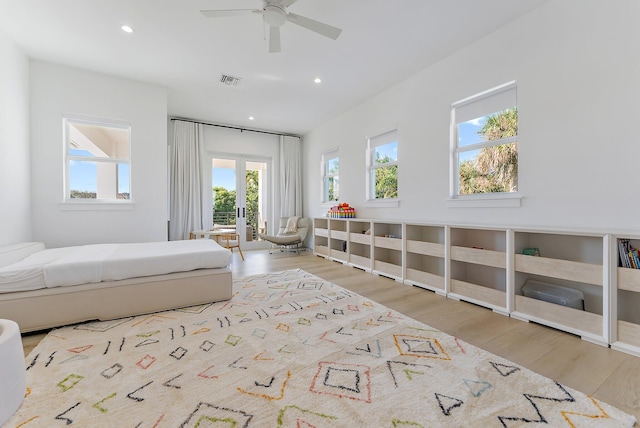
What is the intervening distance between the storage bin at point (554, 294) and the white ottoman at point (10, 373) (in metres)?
3.68

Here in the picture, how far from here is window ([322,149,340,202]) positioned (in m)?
5.88

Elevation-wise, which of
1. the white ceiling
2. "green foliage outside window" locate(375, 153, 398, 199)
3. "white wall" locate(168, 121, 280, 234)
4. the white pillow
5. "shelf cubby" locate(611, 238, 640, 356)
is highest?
the white ceiling

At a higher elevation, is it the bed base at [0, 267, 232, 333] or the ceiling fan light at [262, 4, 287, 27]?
the ceiling fan light at [262, 4, 287, 27]

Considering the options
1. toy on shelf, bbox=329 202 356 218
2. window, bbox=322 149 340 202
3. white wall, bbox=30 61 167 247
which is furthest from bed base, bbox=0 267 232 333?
window, bbox=322 149 340 202

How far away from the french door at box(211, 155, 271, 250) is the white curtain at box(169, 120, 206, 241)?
1.36 ft

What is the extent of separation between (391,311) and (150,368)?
6.43ft

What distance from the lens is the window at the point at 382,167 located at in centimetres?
434

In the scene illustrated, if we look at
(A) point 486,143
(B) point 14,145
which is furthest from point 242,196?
(A) point 486,143

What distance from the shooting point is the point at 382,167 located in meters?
4.58

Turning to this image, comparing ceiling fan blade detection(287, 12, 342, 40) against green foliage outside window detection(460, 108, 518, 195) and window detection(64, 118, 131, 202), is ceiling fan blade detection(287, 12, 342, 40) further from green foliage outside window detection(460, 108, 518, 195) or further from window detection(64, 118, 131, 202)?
window detection(64, 118, 131, 202)

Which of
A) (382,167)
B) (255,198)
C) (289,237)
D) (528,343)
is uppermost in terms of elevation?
(382,167)

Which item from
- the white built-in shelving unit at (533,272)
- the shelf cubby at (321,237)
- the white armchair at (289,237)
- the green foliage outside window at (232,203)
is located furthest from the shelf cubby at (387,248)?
the green foliage outside window at (232,203)

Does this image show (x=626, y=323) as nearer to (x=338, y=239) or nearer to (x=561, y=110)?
(x=561, y=110)

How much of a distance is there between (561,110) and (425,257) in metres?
2.18
